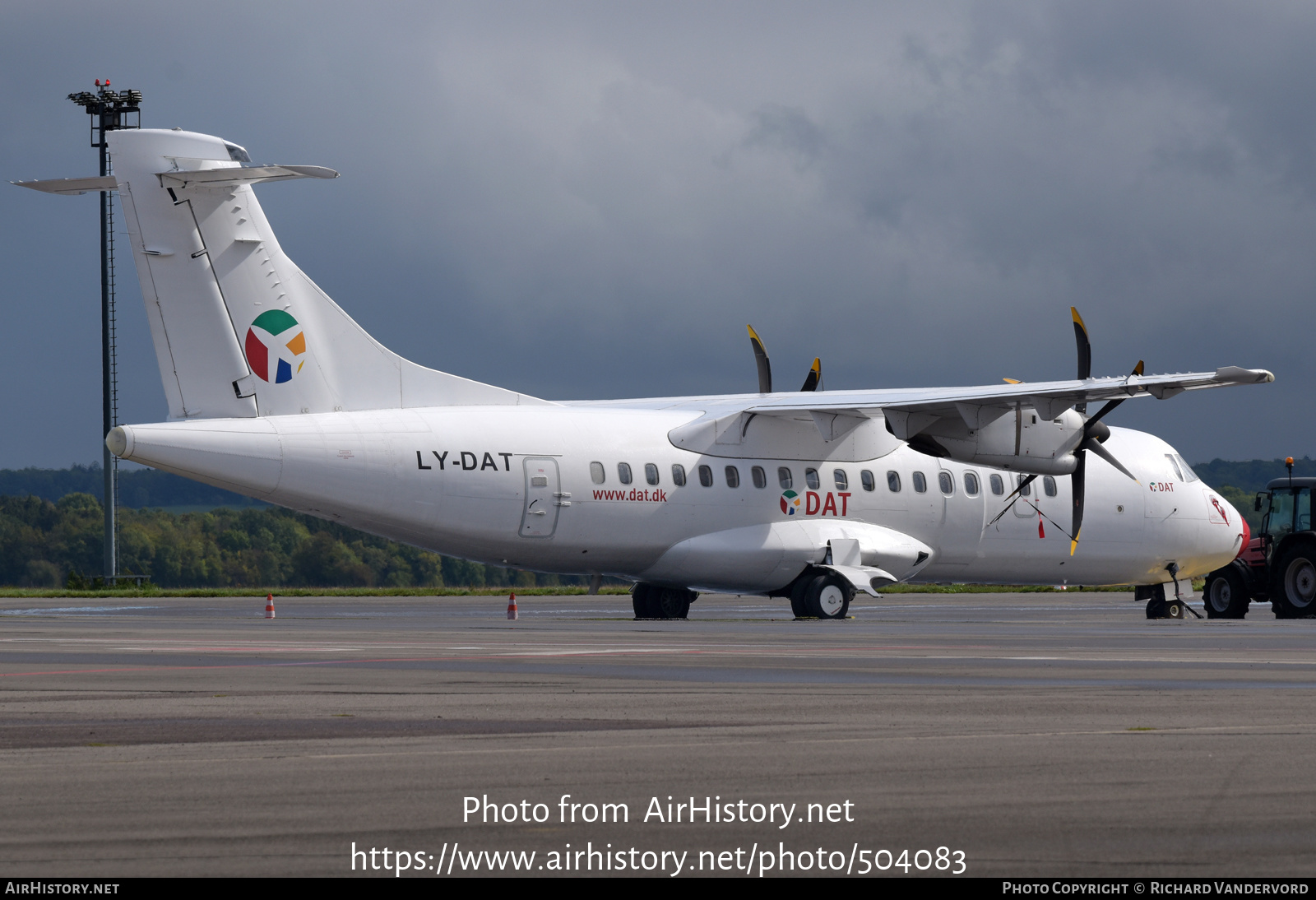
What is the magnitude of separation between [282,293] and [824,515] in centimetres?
1123

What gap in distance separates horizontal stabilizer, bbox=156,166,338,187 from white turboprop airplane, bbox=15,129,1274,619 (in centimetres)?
4

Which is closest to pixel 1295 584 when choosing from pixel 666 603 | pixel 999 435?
pixel 999 435

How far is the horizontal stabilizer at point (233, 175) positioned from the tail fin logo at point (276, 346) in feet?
7.23

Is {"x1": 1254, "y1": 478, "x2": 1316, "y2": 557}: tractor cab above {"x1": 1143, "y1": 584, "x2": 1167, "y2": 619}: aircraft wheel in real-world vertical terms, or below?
above

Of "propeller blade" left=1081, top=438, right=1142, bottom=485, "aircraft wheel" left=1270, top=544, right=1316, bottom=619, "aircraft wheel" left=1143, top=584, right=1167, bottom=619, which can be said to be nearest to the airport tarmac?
"propeller blade" left=1081, top=438, right=1142, bottom=485

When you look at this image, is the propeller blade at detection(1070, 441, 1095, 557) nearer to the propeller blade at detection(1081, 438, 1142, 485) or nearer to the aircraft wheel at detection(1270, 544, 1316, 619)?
the propeller blade at detection(1081, 438, 1142, 485)

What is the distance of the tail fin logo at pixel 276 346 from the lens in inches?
1001

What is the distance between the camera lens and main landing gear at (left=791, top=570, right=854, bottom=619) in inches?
1150

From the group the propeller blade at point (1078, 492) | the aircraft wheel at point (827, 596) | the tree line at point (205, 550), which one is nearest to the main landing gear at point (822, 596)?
the aircraft wheel at point (827, 596)

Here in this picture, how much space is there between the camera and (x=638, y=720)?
403 inches

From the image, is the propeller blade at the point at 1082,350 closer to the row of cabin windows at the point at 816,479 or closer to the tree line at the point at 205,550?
the row of cabin windows at the point at 816,479

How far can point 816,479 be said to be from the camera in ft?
99.1

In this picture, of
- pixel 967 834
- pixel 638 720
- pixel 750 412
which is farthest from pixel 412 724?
pixel 750 412
